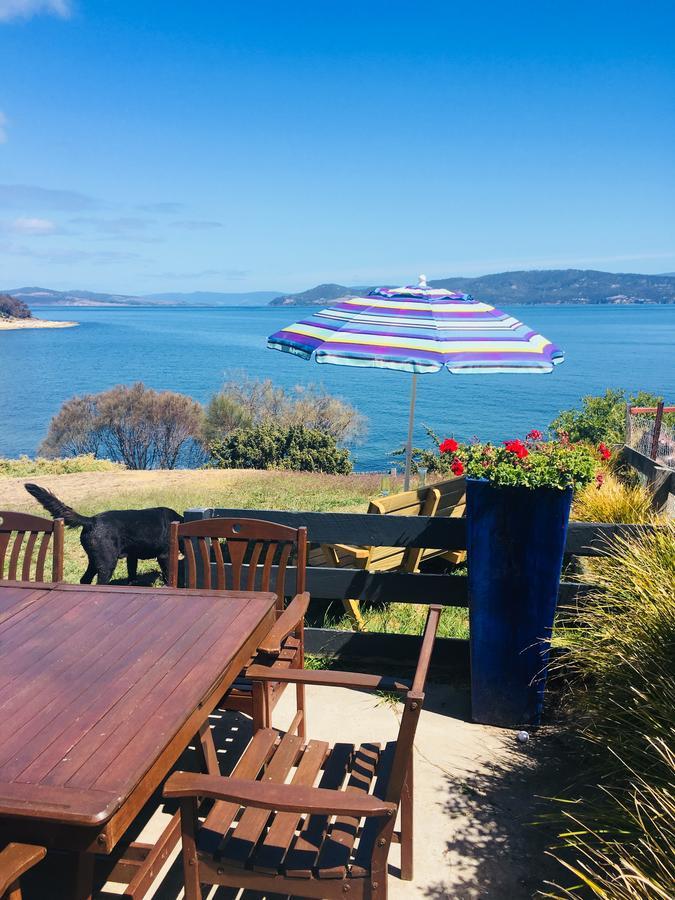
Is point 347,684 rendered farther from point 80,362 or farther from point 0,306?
point 0,306

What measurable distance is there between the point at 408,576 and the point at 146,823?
6.33 feet

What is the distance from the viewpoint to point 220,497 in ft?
37.0

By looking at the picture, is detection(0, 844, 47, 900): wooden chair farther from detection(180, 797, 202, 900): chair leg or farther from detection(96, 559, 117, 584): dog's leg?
detection(96, 559, 117, 584): dog's leg

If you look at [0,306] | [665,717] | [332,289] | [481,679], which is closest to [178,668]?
[665,717]

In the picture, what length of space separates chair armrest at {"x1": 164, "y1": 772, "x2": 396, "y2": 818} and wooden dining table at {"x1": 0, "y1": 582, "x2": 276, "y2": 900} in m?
0.09

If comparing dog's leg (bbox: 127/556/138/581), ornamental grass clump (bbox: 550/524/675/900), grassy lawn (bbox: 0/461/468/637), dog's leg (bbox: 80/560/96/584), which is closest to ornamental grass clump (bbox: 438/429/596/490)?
ornamental grass clump (bbox: 550/524/675/900)

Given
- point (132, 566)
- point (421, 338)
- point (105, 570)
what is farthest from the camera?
point (132, 566)

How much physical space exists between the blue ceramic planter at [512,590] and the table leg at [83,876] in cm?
225

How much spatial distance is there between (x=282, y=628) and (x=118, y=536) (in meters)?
2.91

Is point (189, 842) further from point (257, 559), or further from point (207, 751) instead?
point (257, 559)

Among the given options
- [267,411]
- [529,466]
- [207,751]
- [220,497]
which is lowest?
[267,411]

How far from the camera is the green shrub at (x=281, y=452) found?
20031 millimetres

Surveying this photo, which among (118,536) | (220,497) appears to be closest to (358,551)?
(118,536)

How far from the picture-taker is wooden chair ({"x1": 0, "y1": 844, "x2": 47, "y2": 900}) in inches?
62.2
